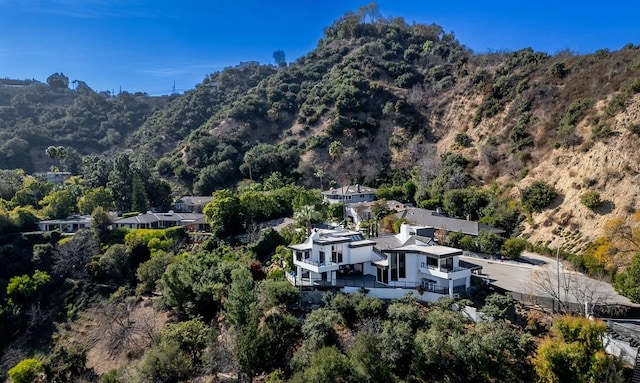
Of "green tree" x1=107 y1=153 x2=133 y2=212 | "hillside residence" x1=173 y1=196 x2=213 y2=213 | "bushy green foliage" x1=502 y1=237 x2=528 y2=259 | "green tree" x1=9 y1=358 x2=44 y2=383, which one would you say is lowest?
"green tree" x1=9 y1=358 x2=44 y2=383

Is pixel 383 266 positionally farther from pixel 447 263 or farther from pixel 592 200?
pixel 592 200

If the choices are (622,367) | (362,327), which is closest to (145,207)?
(362,327)

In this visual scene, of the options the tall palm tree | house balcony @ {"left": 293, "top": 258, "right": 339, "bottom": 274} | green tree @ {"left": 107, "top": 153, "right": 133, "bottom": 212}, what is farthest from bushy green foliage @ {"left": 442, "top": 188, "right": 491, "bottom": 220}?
green tree @ {"left": 107, "top": 153, "right": 133, "bottom": 212}

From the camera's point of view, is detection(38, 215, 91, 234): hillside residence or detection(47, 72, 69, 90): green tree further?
detection(47, 72, 69, 90): green tree

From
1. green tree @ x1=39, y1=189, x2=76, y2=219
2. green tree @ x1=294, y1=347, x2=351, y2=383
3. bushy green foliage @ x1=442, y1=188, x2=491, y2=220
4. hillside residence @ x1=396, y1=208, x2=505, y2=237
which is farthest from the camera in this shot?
green tree @ x1=39, y1=189, x2=76, y2=219

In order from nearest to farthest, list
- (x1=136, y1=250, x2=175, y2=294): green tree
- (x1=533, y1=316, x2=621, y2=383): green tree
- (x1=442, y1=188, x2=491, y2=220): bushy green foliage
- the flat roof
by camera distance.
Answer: (x1=533, y1=316, x2=621, y2=383): green tree, the flat roof, (x1=136, y1=250, x2=175, y2=294): green tree, (x1=442, y1=188, x2=491, y2=220): bushy green foliage

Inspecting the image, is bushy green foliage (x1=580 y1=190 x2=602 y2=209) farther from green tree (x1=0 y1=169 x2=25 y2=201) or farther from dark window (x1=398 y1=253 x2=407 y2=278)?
green tree (x1=0 y1=169 x2=25 y2=201)

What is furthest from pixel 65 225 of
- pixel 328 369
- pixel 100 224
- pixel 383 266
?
pixel 328 369

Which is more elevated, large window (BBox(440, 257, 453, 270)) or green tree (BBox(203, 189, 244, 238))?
green tree (BBox(203, 189, 244, 238))

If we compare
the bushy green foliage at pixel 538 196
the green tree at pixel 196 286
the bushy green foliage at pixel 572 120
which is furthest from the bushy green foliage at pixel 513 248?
the green tree at pixel 196 286
